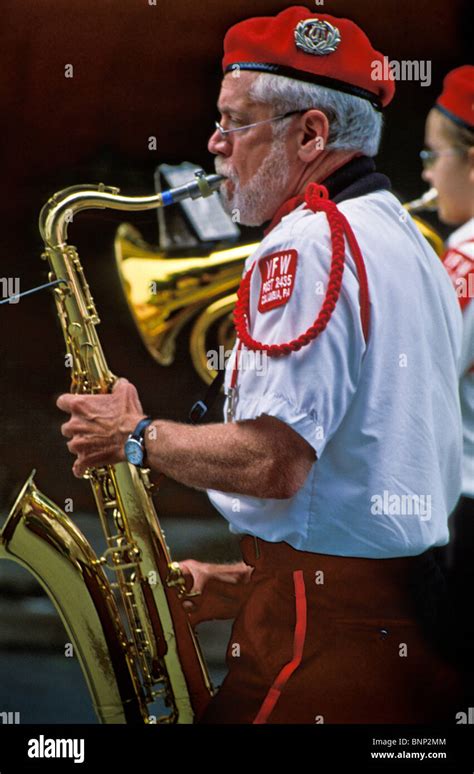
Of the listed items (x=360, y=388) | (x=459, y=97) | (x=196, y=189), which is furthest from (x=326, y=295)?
(x=459, y=97)

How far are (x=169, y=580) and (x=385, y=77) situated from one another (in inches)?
71.8

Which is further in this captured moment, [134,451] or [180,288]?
[180,288]

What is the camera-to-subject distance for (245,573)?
139 inches

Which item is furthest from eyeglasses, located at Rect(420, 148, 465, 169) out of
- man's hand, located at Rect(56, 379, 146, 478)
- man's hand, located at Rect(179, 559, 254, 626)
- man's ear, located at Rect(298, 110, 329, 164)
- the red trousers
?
man's hand, located at Rect(179, 559, 254, 626)

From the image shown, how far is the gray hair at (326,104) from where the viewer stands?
3104 mm

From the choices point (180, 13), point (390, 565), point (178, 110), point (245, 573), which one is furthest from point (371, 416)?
point (180, 13)

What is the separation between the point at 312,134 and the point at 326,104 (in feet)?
0.32

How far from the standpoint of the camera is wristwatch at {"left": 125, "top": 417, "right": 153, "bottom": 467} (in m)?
3.07

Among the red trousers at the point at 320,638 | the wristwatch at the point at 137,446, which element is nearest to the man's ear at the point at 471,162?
the red trousers at the point at 320,638

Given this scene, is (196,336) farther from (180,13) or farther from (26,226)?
(180,13)

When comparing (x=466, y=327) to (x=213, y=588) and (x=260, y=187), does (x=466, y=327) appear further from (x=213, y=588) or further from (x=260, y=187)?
(x=213, y=588)

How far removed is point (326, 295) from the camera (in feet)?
9.06

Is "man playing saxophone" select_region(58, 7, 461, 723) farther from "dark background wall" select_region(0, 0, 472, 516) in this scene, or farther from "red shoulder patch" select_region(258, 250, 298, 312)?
"dark background wall" select_region(0, 0, 472, 516)

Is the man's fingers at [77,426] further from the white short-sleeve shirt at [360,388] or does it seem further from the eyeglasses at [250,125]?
the eyeglasses at [250,125]
